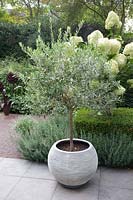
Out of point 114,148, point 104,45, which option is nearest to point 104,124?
point 114,148

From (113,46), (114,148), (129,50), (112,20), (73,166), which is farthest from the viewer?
(112,20)

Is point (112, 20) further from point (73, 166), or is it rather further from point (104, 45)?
point (73, 166)

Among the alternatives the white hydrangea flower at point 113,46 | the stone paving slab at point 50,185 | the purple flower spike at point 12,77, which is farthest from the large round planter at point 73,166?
the purple flower spike at point 12,77

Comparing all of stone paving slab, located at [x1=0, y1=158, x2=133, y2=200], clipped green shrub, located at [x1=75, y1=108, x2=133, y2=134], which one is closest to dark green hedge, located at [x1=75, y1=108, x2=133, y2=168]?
clipped green shrub, located at [x1=75, y1=108, x2=133, y2=134]

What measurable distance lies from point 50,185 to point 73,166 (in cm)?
45

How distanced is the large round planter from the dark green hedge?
606mm

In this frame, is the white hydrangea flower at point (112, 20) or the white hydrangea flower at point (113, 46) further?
the white hydrangea flower at point (112, 20)

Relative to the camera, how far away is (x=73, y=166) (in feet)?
10.1

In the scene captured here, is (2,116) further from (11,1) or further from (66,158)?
(11,1)

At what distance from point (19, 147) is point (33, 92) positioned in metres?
1.28

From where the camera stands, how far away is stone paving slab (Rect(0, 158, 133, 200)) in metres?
3.10

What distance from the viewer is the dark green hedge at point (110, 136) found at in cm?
373

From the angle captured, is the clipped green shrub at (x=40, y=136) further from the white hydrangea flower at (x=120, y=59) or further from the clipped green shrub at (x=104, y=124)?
the white hydrangea flower at (x=120, y=59)

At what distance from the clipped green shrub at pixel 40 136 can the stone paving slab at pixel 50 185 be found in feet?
0.57
